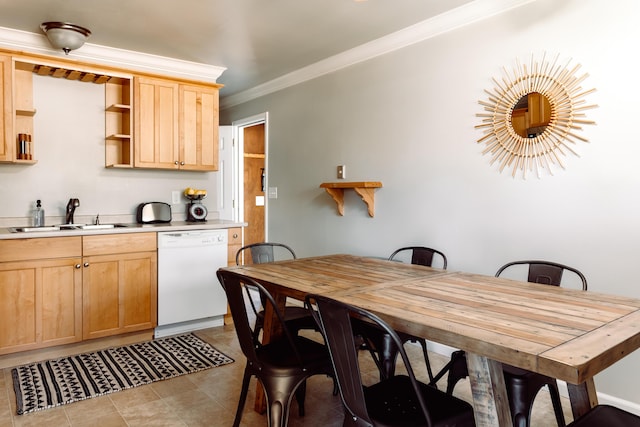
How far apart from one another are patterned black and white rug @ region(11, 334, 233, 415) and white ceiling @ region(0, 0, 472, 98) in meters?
2.35

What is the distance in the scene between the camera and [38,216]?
11.1 feet

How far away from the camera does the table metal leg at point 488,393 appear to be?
1.28 metres

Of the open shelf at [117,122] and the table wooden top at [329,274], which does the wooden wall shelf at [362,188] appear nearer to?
the table wooden top at [329,274]

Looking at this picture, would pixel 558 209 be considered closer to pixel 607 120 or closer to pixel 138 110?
pixel 607 120

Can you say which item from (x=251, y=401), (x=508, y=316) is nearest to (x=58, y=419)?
(x=251, y=401)

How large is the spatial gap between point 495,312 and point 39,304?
2892mm

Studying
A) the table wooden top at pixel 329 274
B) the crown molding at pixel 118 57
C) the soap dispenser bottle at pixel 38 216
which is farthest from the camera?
the soap dispenser bottle at pixel 38 216

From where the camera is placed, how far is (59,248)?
2.98 m

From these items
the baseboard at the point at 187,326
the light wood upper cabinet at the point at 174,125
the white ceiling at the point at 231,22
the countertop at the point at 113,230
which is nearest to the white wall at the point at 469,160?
the white ceiling at the point at 231,22

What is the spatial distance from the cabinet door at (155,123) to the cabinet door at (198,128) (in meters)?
0.07

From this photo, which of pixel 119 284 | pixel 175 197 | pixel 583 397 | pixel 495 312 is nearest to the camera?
pixel 495 312

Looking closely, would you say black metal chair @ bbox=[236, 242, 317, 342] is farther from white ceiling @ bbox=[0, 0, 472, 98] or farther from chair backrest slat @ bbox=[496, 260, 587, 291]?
white ceiling @ bbox=[0, 0, 472, 98]

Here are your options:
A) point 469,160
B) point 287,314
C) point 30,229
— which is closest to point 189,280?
point 30,229

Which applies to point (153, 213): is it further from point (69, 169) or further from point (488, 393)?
point (488, 393)
